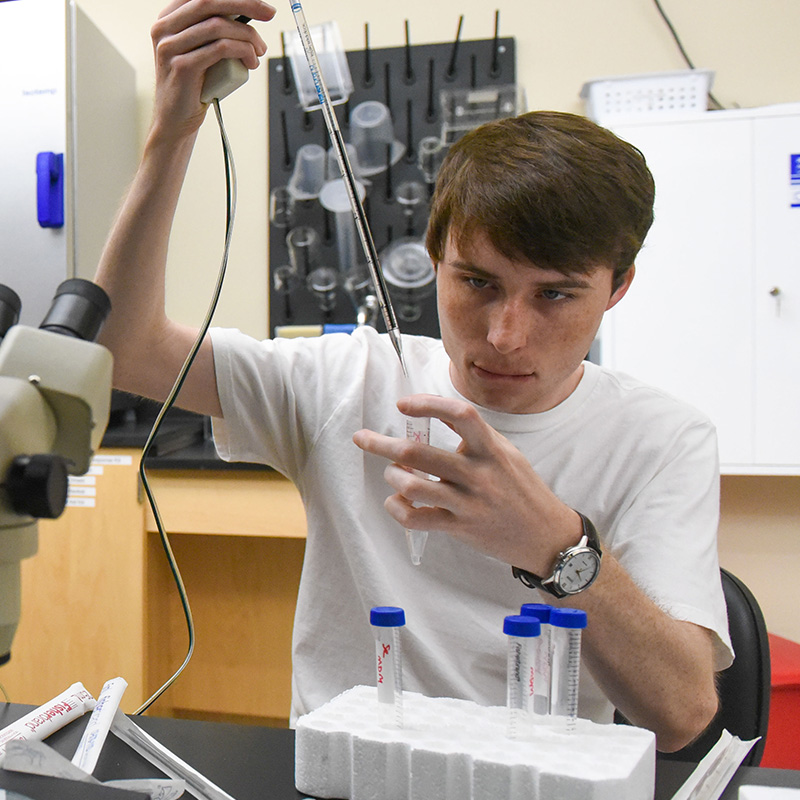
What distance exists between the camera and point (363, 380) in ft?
3.80

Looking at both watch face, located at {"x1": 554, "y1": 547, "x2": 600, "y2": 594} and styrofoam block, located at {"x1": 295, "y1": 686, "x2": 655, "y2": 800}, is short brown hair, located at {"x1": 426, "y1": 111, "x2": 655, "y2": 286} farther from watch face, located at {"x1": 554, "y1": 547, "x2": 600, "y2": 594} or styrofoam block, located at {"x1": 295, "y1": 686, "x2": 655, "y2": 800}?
styrofoam block, located at {"x1": 295, "y1": 686, "x2": 655, "y2": 800}

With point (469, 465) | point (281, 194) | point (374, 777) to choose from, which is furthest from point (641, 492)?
point (281, 194)

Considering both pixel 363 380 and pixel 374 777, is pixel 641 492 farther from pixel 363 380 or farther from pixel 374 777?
pixel 374 777

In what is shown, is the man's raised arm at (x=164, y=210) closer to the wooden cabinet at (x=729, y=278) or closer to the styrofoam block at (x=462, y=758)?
the styrofoam block at (x=462, y=758)

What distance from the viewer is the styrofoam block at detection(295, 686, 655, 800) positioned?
1.92 ft

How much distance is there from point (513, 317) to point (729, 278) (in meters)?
1.38

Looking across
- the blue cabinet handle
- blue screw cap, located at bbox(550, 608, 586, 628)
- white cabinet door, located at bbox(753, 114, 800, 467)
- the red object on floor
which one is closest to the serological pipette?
blue screw cap, located at bbox(550, 608, 586, 628)

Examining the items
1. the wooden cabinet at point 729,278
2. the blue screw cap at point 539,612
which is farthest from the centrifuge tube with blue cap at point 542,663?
Result: the wooden cabinet at point 729,278

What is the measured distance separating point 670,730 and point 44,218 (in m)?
2.07

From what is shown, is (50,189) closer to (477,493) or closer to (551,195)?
(551,195)

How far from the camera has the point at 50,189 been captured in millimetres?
2281

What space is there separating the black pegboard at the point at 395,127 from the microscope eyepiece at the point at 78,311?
1957 millimetres

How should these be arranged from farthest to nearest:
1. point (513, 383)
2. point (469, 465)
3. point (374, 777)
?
point (513, 383)
point (469, 465)
point (374, 777)

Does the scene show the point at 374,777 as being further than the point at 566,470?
No
